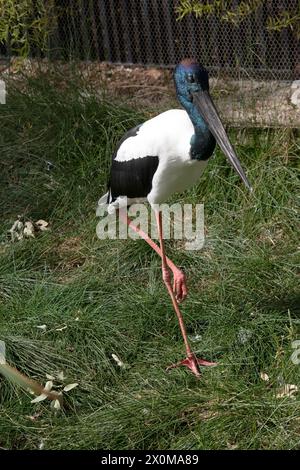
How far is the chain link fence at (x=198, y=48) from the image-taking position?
22.7ft

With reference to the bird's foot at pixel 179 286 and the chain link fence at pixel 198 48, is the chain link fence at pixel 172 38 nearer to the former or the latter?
the chain link fence at pixel 198 48

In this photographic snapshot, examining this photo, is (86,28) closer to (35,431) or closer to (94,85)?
(94,85)

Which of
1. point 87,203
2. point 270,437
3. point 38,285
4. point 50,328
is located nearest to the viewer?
point 270,437

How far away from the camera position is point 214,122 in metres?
5.28

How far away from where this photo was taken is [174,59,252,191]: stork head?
5.29 m

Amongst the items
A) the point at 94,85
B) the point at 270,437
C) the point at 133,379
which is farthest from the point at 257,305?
the point at 94,85

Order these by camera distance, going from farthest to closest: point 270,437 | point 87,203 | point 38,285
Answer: point 87,203 → point 38,285 → point 270,437

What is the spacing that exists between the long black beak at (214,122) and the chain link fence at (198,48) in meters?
1.49

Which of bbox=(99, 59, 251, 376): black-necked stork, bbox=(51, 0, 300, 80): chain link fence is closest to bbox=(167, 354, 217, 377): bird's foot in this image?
bbox=(99, 59, 251, 376): black-necked stork

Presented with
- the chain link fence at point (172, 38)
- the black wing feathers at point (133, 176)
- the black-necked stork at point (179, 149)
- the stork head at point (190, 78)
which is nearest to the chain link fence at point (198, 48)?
the chain link fence at point (172, 38)

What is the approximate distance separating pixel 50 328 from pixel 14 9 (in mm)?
2512

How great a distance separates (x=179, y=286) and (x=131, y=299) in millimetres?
367

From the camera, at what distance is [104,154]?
7055 millimetres

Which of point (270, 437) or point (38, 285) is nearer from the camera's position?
point (270, 437)
